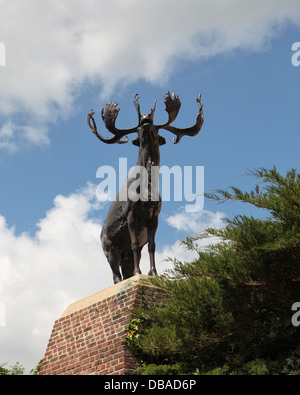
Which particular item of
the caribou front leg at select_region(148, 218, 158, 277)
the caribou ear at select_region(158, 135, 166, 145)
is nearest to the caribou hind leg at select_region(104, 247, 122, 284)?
the caribou front leg at select_region(148, 218, 158, 277)

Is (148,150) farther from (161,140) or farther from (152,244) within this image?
(152,244)

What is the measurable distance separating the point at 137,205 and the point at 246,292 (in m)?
3.33

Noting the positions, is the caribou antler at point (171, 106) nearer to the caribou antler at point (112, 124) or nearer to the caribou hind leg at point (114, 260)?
the caribou antler at point (112, 124)

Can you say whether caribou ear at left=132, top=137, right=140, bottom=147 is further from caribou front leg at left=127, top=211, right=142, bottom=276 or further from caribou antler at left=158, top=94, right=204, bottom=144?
caribou front leg at left=127, top=211, right=142, bottom=276

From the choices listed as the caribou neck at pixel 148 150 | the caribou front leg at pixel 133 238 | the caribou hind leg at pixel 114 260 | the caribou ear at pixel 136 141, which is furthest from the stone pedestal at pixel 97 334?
the caribou ear at pixel 136 141

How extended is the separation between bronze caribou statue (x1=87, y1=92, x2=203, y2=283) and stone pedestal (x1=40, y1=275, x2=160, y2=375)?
0.66 meters

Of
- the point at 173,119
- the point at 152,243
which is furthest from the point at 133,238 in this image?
the point at 173,119

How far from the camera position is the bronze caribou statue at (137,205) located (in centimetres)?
998

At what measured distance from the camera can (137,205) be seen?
9977 mm

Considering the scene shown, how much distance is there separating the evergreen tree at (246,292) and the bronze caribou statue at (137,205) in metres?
2.35

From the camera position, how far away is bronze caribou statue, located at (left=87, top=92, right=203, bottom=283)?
9.98 metres

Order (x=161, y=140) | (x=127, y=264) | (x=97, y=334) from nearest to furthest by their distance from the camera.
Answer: (x=97, y=334) < (x=161, y=140) < (x=127, y=264)

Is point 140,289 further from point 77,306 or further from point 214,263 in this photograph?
point 214,263
